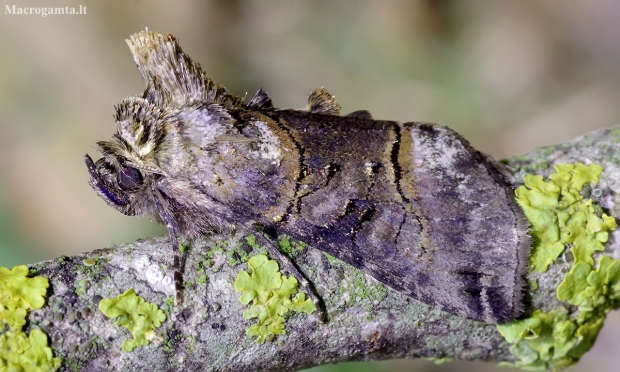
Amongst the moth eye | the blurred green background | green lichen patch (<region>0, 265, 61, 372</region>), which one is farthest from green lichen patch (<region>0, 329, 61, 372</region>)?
the blurred green background

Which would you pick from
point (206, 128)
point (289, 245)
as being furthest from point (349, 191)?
point (206, 128)

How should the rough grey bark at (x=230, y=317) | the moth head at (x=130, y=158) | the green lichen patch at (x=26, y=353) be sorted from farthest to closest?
the moth head at (x=130, y=158), the rough grey bark at (x=230, y=317), the green lichen patch at (x=26, y=353)

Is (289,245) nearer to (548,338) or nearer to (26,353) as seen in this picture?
(26,353)

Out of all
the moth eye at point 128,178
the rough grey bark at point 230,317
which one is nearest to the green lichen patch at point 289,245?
the rough grey bark at point 230,317

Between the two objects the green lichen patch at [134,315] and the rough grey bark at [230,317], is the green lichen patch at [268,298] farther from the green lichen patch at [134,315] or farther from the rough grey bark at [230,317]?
the green lichen patch at [134,315]

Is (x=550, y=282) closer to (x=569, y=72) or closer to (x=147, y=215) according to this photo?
(x=147, y=215)

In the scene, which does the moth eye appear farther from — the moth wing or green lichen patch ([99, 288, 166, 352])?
green lichen patch ([99, 288, 166, 352])
